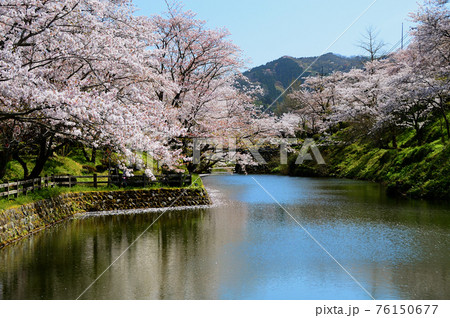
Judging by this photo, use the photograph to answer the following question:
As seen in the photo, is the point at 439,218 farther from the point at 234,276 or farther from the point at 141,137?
the point at 141,137

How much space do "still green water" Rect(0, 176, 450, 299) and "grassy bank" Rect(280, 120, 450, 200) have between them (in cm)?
485

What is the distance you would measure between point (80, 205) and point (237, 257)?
10.8 m

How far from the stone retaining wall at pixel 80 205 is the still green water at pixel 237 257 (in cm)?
65

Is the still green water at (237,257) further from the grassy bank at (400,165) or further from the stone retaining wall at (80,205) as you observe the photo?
the grassy bank at (400,165)

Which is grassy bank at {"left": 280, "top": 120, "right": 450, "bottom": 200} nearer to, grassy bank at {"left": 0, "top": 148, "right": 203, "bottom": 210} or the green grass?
grassy bank at {"left": 0, "top": 148, "right": 203, "bottom": 210}

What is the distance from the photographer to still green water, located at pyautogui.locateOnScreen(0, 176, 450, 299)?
740 centimetres

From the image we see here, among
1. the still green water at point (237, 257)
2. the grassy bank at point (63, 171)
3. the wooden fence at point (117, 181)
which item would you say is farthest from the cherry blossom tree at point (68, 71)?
the wooden fence at point (117, 181)

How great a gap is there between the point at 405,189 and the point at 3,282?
2174 centimetres

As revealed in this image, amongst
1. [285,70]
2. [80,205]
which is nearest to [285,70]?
[285,70]

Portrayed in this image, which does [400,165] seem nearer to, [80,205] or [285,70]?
[80,205]

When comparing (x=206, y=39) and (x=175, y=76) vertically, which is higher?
(x=206, y=39)

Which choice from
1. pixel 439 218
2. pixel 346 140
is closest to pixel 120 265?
pixel 439 218

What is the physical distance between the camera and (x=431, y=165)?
72.6 ft

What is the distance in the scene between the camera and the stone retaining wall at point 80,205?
12.1m
